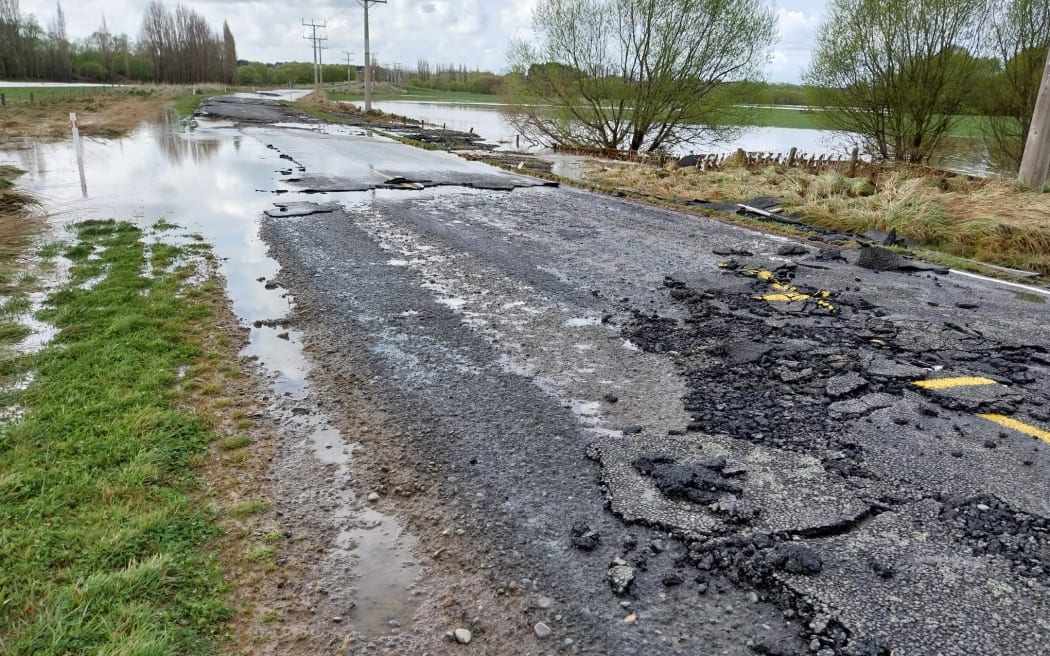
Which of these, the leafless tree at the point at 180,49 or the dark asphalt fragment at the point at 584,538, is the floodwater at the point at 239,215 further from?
the leafless tree at the point at 180,49

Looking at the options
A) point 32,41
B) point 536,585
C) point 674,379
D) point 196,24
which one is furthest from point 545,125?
point 196,24

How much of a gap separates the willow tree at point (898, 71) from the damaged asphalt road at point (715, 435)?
54.7 ft

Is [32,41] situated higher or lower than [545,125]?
higher

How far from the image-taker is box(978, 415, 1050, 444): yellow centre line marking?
4043 mm

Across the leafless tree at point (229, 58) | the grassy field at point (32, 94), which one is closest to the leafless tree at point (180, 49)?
the leafless tree at point (229, 58)

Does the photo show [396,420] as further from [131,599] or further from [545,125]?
[545,125]

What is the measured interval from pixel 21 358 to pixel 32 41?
317ft

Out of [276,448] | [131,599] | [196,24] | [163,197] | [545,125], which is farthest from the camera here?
[196,24]

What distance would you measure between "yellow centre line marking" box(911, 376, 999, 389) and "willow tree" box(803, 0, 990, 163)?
20.3 m

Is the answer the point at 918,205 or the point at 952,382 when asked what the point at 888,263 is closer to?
the point at 918,205

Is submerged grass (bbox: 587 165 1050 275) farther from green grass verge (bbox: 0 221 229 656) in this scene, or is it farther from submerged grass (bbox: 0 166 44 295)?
submerged grass (bbox: 0 166 44 295)

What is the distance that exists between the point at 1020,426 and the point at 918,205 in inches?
332

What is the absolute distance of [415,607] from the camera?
2.75m

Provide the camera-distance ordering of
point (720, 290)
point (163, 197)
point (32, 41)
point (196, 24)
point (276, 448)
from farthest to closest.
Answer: point (196, 24)
point (32, 41)
point (163, 197)
point (720, 290)
point (276, 448)
